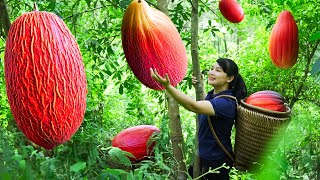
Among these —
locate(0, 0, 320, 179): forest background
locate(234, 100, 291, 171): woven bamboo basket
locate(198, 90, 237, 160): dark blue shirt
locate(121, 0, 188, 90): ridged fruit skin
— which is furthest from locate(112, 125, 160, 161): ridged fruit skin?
locate(121, 0, 188, 90): ridged fruit skin

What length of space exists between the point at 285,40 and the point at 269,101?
1.01m

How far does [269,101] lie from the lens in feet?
8.38

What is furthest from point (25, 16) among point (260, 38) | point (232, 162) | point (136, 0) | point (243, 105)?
point (260, 38)

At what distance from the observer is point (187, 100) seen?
7.48ft

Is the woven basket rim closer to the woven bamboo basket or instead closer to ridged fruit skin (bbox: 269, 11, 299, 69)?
the woven bamboo basket

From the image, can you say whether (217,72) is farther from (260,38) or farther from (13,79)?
(260,38)

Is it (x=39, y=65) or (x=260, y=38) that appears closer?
(x=39, y=65)

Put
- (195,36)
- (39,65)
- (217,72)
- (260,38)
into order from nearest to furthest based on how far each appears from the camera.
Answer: (39,65)
(195,36)
(217,72)
(260,38)

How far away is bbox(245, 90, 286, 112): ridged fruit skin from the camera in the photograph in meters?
2.54

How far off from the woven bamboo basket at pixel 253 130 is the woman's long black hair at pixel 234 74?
0.74 feet

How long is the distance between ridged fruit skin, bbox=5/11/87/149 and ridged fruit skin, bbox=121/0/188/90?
28cm

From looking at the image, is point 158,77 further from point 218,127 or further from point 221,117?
point 218,127

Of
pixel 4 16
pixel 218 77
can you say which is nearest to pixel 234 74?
pixel 218 77

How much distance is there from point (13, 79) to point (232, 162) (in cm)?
214
